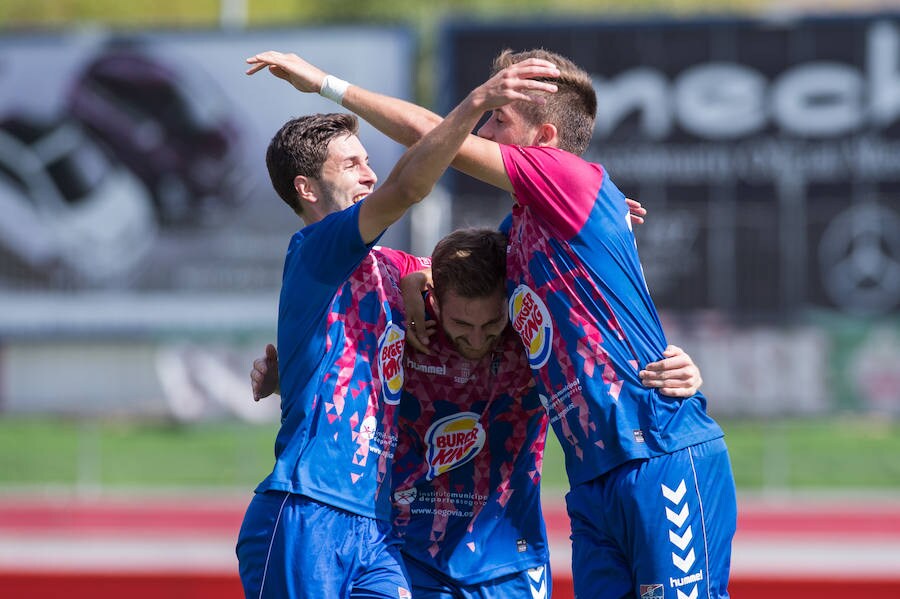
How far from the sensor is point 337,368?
3.72 meters

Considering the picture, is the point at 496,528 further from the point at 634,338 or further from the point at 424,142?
the point at 424,142

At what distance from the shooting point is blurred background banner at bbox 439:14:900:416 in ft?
50.9

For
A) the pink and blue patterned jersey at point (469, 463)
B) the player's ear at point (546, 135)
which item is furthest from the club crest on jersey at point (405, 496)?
the player's ear at point (546, 135)

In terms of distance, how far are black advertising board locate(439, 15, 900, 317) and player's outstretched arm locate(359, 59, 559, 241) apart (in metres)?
11.9

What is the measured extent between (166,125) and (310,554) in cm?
1469

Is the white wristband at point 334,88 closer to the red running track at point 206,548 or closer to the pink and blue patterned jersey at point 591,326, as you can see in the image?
the pink and blue patterned jersey at point 591,326

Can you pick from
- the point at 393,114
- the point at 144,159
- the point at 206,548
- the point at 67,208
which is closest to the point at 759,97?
the point at 144,159

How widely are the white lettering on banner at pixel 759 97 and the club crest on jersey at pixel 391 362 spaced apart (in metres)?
12.4

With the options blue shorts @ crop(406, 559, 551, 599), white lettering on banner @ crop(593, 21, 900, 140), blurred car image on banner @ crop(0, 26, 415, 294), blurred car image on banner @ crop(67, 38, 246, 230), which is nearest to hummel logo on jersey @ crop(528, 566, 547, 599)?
blue shorts @ crop(406, 559, 551, 599)

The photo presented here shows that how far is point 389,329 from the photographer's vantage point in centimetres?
390

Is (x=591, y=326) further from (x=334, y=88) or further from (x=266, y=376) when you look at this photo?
(x=266, y=376)

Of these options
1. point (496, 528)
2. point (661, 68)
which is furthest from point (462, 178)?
point (496, 528)

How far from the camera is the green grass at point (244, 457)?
1474cm

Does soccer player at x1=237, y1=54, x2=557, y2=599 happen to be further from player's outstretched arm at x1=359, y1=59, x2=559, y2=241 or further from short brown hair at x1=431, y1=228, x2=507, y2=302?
short brown hair at x1=431, y1=228, x2=507, y2=302
